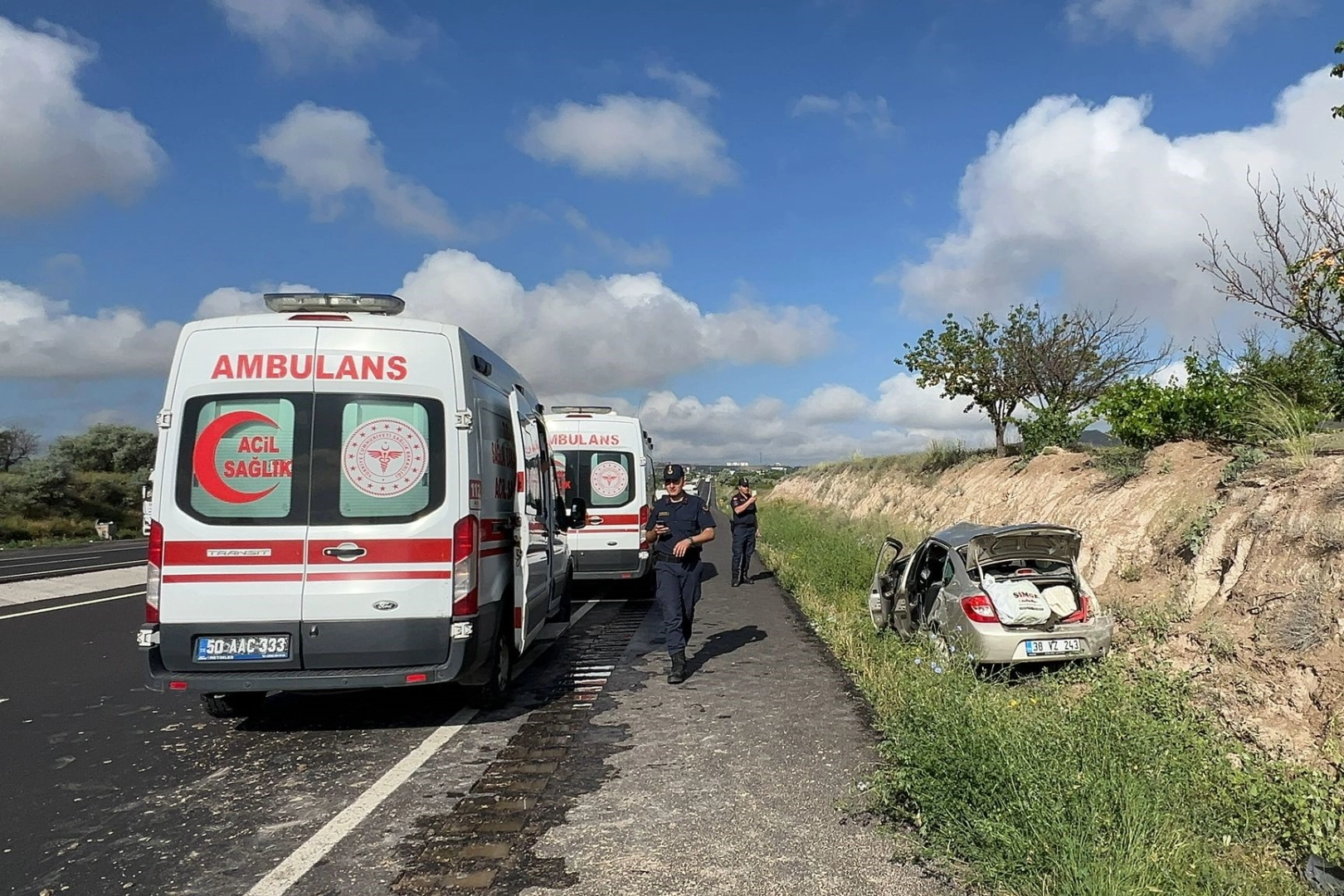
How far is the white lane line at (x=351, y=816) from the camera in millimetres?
3812

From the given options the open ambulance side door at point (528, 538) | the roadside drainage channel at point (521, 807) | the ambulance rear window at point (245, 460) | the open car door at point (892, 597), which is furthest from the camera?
the open car door at point (892, 597)

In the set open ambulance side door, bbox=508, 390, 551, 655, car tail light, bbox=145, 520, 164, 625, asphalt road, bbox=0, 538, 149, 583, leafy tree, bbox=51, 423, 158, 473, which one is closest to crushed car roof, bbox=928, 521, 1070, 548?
open ambulance side door, bbox=508, 390, 551, 655

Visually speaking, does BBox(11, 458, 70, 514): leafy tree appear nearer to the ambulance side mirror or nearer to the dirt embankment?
the ambulance side mirror

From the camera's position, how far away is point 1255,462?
1000cm

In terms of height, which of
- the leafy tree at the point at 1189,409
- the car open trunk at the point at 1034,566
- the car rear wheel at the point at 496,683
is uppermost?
the leafy tree at the point at 1189,409

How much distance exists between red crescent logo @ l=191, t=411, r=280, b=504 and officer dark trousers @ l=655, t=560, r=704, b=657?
11.7 feet

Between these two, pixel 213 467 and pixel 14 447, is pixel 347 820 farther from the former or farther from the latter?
pixel 14 447

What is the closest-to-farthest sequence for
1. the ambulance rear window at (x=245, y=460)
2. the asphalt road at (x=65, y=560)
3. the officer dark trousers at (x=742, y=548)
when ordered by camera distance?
the ambulance rear window at (x=245, y=460), the officer dark trousers at (x=742, y=548), the asphalt road at (x=65, y=560)

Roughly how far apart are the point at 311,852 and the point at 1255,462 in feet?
33.6

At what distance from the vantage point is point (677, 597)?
8.12 meters

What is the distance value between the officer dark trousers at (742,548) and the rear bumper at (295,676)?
10184mm

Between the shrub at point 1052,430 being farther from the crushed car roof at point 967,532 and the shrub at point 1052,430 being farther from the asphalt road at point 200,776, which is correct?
the asphalt road at point 200,776

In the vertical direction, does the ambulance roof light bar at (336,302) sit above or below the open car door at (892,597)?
above

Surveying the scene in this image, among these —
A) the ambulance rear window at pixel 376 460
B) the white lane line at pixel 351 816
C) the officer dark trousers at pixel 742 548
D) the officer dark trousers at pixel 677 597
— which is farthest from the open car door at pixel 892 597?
the officer dark trousers at pixel 742 548
